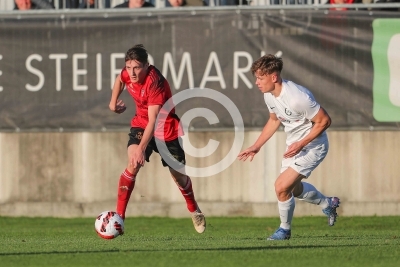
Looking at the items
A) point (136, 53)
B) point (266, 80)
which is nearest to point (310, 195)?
point (266, 80)

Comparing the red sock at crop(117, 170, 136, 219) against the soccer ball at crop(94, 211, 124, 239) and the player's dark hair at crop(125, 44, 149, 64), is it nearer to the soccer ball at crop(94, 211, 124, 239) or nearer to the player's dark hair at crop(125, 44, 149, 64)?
the soccer ball at crop(94, 211, 124, 239)

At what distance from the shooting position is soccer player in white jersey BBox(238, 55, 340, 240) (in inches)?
407

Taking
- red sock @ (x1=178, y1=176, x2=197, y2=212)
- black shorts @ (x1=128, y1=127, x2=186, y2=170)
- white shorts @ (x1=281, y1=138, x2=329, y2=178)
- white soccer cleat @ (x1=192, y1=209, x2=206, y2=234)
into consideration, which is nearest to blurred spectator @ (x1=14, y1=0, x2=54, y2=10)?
black shorts @ (x1=128, y1=127, x2=186, y2=170)

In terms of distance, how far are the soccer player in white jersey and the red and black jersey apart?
1188mm

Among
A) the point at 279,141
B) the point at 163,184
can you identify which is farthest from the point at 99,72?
the point at 279,141

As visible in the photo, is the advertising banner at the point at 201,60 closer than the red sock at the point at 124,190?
No

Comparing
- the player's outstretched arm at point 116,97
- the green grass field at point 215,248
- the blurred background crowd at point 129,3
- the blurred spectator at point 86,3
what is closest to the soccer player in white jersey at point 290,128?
the green grass field at point 215,248

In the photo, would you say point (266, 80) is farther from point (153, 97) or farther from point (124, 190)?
point (124, 190)

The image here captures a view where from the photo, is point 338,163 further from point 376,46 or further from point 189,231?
point 189,231

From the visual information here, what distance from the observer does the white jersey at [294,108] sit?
1035cm

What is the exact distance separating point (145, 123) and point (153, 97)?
538 millimetres

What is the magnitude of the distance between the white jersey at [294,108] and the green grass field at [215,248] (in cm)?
117

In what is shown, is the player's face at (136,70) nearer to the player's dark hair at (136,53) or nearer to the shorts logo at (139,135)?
the player's dark hair at (136,53)

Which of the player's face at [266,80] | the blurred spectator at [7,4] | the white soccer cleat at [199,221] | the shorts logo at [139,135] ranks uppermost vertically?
the blurred spectator at [7,4]
